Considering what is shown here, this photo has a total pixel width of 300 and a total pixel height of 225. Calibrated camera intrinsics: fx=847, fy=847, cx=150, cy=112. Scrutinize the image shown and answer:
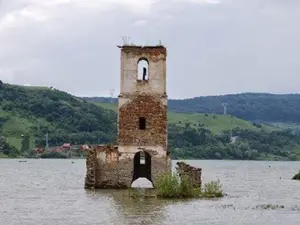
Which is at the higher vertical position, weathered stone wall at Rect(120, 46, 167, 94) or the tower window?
weathered stone wall at Rect(120, 46, 167, 94)

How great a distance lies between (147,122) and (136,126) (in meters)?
0.70

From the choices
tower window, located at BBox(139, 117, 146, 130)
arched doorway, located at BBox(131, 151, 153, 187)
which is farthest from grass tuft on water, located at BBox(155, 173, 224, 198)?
arched doorway, located at BBox(131, 151, 153, 187)

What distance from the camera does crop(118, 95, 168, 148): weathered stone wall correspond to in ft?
166

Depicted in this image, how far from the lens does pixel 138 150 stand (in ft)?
165

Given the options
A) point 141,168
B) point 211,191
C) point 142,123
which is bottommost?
point 211,191

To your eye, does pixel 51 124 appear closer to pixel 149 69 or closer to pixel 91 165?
pixel 149 69

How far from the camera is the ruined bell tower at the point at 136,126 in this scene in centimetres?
5050

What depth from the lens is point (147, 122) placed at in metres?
50.6

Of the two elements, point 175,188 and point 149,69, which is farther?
point 149,69

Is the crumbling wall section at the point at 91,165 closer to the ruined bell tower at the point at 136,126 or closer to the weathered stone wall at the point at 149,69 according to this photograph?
the ruined bell tower at the point at 136,126

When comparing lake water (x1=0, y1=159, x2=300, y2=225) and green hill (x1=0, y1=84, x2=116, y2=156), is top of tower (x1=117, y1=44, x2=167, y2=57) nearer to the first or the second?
lake water (x1=0, y1=159, x2=300, y2=225)

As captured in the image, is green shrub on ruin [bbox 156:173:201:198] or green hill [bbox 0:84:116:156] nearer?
green shrub on ruin [bbox 156:173:201:198]

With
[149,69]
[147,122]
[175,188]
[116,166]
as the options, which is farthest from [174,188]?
[149,69]

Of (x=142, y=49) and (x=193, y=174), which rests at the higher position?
(x=142, y=49)
